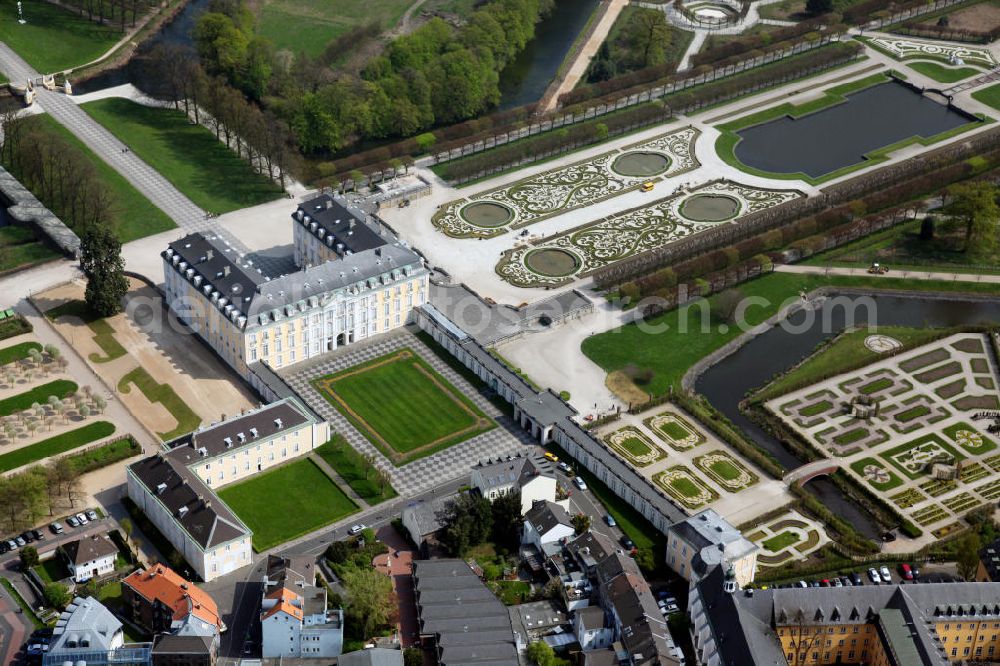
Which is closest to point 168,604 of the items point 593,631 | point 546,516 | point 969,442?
point 546,516

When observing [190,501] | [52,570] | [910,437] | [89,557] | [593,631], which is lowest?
[52,570]

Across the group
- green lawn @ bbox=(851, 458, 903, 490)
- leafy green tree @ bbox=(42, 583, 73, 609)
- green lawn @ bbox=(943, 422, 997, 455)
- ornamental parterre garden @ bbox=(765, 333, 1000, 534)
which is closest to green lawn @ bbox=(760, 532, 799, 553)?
ornamental parterre garden @ bbox=(765, 333, 1000, 534)

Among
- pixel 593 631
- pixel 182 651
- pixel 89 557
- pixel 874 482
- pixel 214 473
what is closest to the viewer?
pixel 182 651

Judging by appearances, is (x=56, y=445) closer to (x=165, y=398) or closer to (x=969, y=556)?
(x=165, y=398)

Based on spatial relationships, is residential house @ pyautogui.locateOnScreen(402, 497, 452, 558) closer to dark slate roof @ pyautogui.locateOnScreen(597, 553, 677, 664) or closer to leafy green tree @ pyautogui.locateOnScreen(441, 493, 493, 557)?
leafy green tree @ pyautogui.locateOnScreen(441, 493, 493, 557)

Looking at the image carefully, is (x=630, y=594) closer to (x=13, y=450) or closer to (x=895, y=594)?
(x=895, y=594)

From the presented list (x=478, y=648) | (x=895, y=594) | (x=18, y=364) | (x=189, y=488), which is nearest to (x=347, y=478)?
(x=189, y=488)
